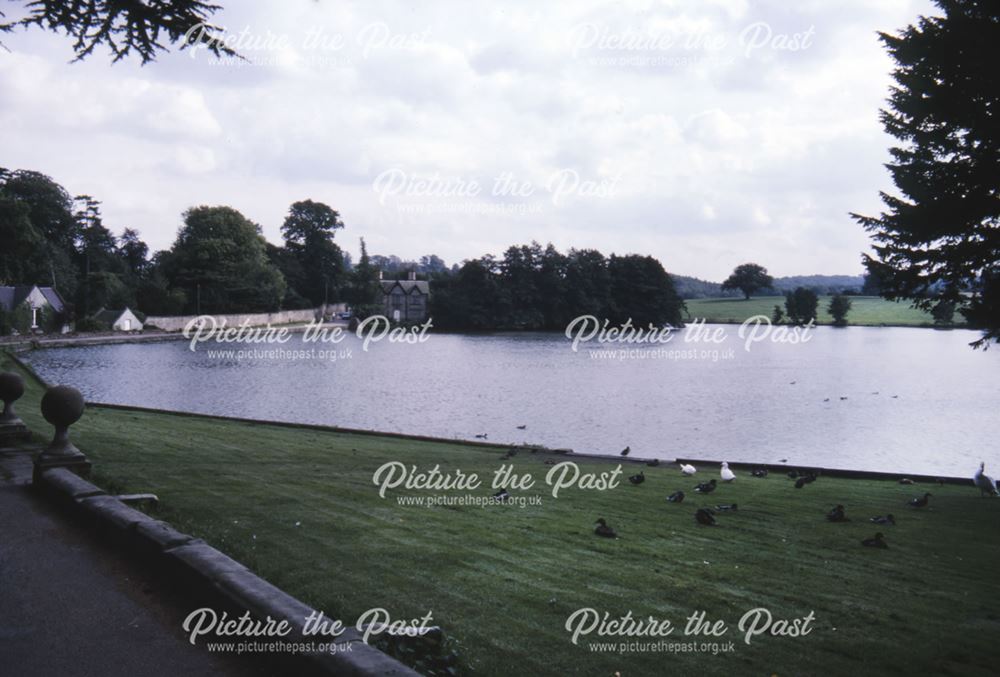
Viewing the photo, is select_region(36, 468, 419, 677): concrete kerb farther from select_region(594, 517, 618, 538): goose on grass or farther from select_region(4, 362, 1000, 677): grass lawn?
select_region(594, 517, 618, 538): goose on grass

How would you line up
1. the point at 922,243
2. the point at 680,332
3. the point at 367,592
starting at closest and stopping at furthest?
the point at 367,592
the point at 922,243
the point at 680,332

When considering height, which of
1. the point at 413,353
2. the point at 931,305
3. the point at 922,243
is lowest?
the point at 413,353

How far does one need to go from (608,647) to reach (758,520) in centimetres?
748

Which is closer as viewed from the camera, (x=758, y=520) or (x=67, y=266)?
(x=758, y=520)

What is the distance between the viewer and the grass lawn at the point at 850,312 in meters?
160

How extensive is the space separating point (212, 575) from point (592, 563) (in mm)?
4204

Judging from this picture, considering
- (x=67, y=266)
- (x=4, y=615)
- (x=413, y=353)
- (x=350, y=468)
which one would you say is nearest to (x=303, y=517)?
(x=4, y=615)

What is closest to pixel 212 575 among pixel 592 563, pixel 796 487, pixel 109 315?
pixel 592 563

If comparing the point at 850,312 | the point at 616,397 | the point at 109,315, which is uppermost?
the point at 850,312

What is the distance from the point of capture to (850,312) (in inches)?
6599

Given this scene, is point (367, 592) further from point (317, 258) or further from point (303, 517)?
point (317, 258)

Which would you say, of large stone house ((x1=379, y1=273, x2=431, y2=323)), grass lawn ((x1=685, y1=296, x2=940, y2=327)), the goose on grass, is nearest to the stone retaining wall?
large stone house ((x1=379, y1=273, x2=431, y2=323))

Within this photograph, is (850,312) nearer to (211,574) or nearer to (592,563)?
(592,563)

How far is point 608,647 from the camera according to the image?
5.69m
